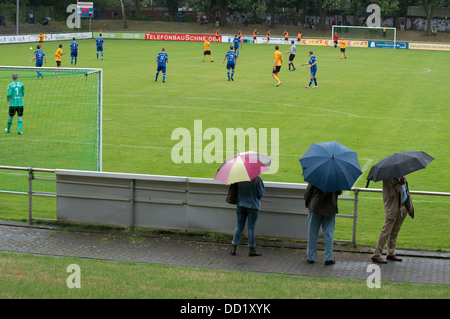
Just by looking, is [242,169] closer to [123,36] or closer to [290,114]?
[290,114]

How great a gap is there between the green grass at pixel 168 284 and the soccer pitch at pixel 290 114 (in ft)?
12.0

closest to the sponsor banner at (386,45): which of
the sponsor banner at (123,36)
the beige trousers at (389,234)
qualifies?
the sponsor banner at (123,36)

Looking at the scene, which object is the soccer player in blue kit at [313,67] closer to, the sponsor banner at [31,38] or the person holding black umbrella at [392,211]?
the person holding black umbrella at [392,211]

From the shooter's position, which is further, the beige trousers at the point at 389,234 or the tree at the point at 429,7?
the tree at the point at 429,7

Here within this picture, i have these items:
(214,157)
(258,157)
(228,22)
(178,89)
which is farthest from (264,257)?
(228,22)

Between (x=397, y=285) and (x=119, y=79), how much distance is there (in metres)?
28.0

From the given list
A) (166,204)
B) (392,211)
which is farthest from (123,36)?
(392,211)

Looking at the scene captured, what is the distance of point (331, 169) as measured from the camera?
9.84 meters

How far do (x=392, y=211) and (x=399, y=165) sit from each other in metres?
0.90

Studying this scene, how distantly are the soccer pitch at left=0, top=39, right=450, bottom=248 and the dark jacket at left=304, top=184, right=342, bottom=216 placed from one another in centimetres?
236

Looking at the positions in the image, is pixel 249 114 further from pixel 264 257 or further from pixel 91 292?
pixel 91 292

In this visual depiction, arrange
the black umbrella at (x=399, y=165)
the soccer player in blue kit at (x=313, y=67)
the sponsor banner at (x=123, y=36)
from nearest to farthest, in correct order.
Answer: the black umbrella at (x=399, y=165), the soccer player in blue kit at (x=313, y=67), the sponsor banner at (x=123, y=36)

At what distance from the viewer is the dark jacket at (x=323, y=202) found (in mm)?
10156

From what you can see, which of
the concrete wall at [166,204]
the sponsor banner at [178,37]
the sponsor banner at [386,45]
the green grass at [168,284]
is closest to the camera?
the green grass at [168,284]
